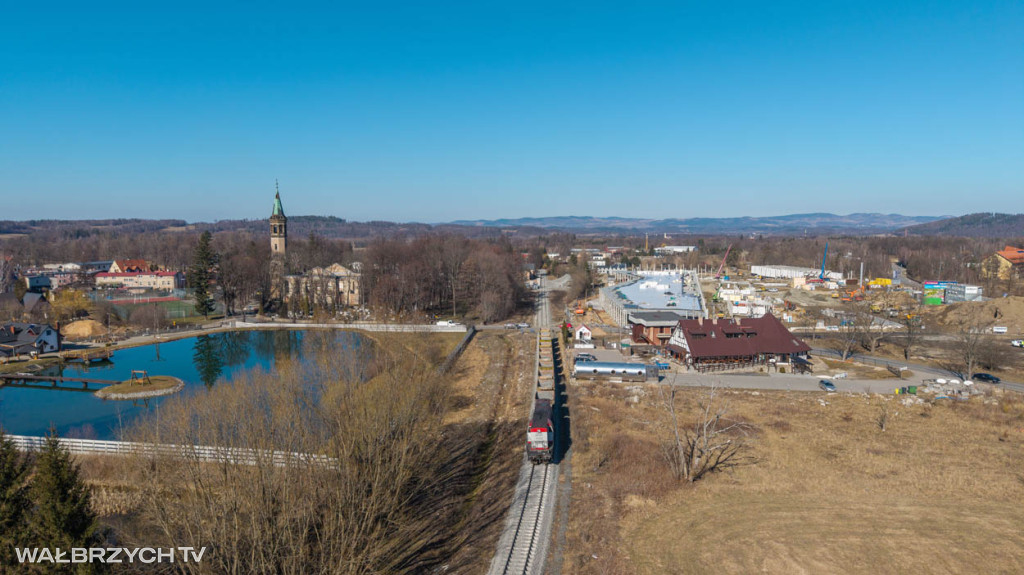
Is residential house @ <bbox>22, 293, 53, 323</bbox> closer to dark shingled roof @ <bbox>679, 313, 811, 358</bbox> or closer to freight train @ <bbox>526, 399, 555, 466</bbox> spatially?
freight train @ <bbox>526, 399, 555, 466</bbox>

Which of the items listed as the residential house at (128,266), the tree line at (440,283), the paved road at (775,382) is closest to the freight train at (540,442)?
the paved road at (775,382)

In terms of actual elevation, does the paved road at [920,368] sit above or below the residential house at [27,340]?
below

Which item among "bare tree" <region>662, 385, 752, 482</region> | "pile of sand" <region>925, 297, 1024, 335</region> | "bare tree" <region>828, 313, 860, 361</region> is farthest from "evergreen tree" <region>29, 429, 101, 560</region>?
"pile of sand" <region>925, 297, 1024, 335</region>

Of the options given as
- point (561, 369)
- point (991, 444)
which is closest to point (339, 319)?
point (561, 369)

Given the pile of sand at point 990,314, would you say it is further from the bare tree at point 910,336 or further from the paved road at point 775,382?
the paved road at point 775,382

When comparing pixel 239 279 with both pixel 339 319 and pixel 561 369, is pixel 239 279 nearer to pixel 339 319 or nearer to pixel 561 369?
pixel 339 319
